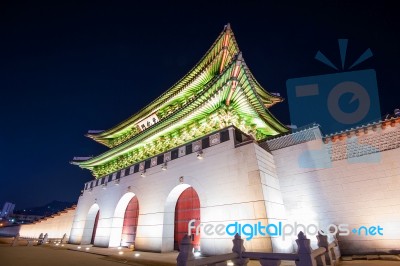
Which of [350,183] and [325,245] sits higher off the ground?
[350,183]

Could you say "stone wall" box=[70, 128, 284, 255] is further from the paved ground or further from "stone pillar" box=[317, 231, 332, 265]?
"stone pillar" box=[317, 231, 332, 265]

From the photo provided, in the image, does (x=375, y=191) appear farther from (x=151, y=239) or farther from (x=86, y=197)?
(x=86, y=197)

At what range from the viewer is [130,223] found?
47.5 ft

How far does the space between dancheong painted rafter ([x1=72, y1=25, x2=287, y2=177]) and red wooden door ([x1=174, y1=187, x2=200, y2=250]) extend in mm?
3285

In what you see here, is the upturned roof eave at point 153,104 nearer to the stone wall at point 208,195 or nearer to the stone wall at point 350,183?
the stone wall at point 208,195

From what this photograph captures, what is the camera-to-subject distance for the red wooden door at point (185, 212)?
11.4 m

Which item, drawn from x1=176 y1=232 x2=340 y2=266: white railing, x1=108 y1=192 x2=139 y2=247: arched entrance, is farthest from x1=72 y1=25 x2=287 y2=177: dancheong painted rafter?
x1=176 y1=232 x2=340 y2=266: white railing

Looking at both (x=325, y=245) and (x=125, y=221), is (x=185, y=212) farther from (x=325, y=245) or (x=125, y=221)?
(x=325, y=245)

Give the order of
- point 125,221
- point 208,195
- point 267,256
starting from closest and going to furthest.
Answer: point 267,256 < point 208,195 < point 125,221

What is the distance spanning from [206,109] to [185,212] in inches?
235

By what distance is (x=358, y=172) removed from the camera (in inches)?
348

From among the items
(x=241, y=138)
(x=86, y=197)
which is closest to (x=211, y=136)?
(x=241, y=138)

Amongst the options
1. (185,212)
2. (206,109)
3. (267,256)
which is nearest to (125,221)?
(185,212)

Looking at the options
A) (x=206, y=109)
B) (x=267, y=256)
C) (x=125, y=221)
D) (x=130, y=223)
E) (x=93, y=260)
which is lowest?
(x=93, y=260)
